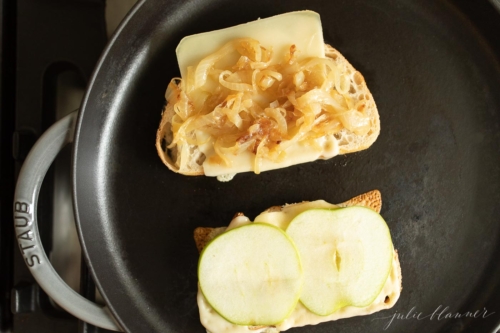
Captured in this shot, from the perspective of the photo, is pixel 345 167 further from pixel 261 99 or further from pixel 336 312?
pixel 336 312

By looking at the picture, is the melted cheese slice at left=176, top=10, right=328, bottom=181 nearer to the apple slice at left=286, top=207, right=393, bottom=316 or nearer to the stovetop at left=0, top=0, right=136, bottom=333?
the apple slice at left=286, top=207, right=393, bottom=316

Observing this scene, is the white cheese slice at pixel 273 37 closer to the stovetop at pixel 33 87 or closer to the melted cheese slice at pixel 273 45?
the melted cheese slice at pixel 273 45

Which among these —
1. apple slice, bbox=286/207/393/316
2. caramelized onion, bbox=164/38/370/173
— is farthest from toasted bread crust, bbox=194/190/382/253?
caramelized onion, bbox=164/38/370/173

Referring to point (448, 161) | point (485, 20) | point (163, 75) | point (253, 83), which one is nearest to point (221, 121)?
point (253, 83)

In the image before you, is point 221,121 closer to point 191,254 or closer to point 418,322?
point 191,254

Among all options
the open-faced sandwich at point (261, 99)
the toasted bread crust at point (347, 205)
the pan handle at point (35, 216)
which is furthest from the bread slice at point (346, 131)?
the pan handle at point (35, 216)

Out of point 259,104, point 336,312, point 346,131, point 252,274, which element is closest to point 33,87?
point 259,104
